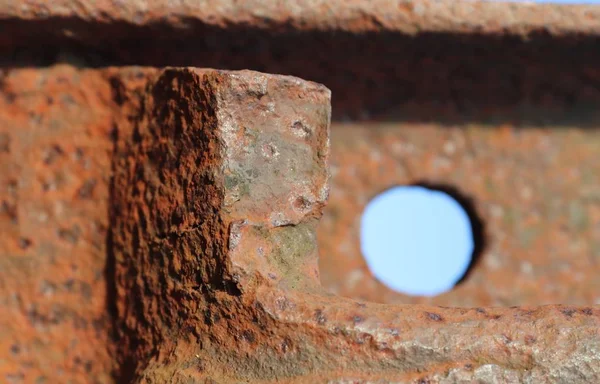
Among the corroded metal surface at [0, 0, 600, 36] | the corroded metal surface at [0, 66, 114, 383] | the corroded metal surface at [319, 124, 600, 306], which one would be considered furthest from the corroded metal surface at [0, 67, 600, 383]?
the corroded metal surface at [319, 124, 600, 306]

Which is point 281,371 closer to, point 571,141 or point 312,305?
point 312,305

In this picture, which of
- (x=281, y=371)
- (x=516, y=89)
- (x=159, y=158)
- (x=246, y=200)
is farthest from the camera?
(x=516, y=89)

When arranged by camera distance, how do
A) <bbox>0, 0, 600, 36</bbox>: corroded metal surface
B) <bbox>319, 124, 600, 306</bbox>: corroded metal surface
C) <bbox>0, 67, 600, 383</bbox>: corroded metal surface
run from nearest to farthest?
<bbox>0, 67, 600, 383</bbox>: corroded metal surface
<bbox>0, 0, 600, 36</bbox>: corroded metal surface
<bbox>319, 124, 600, 306</bbox>: corroded metal surface

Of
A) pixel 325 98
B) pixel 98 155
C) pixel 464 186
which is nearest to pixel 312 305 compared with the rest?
pixel 325 98

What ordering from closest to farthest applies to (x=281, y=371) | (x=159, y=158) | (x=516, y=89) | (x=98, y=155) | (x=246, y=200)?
(x=281, y=371), (x=246, y=200), (x=159, y=158), (x=98, y=155), (x=516, y=89)

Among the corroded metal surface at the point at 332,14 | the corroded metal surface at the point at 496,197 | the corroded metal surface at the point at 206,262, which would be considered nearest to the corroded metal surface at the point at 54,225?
the corroded metal surface at the point at 206,262

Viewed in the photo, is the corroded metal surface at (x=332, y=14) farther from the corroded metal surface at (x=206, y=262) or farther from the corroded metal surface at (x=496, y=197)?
the corroded metal surface at (x=496, y=197)

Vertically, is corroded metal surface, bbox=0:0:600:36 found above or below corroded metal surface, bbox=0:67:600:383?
above

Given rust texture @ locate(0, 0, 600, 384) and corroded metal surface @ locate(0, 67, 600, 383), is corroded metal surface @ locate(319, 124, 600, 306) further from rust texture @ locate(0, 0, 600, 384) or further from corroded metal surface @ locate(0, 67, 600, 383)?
corroded metal surface @ locate(0, 67, 600, 383)

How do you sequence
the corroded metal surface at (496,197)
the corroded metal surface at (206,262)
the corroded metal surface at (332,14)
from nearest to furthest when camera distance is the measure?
the corroded metal surface at (206,262) < the corroded metal surface at (332,14) < the corroded metal surface at (496,197)
